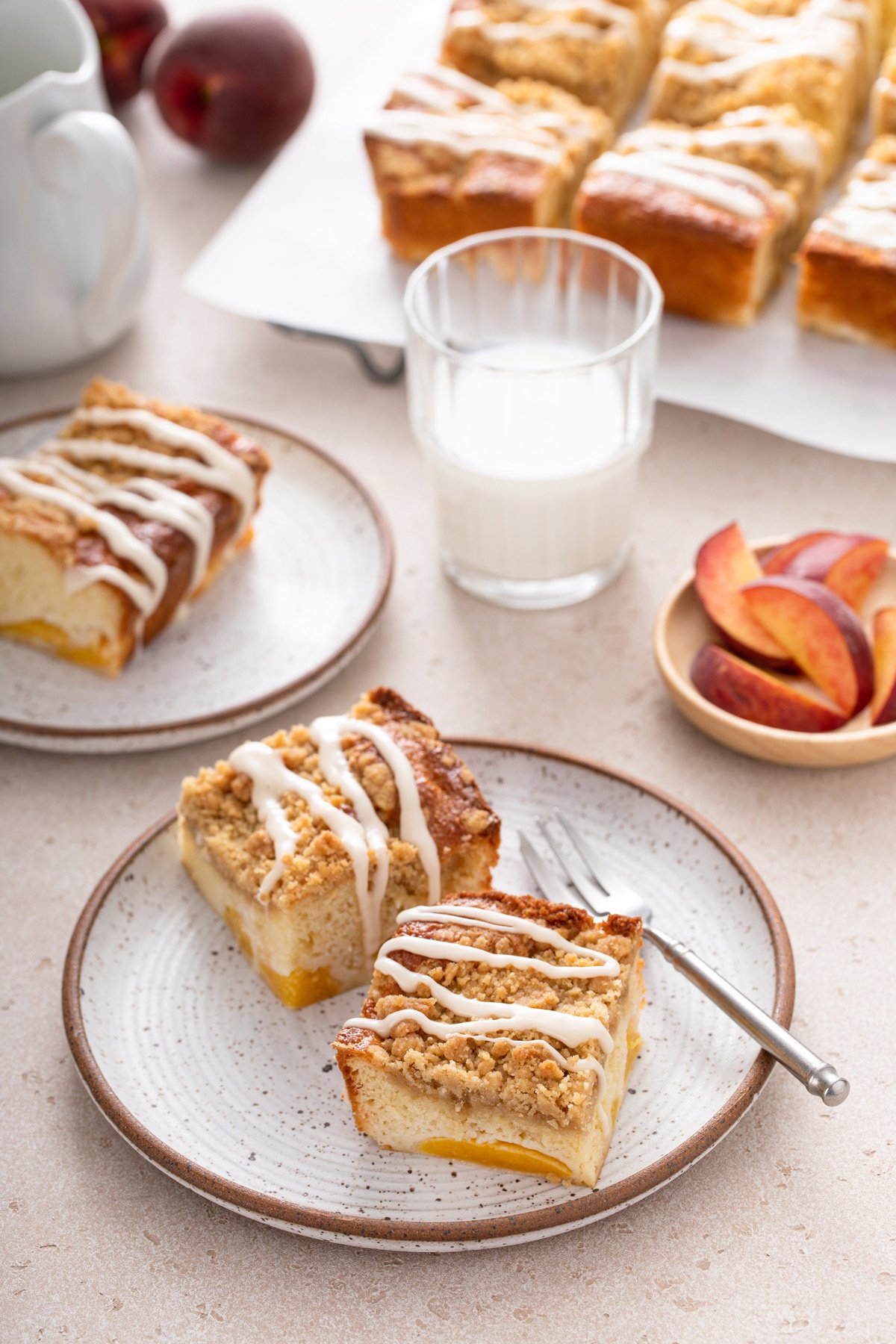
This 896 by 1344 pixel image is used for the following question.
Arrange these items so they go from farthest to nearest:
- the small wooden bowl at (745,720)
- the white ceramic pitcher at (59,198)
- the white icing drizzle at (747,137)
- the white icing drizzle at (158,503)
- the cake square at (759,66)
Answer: the cake square at (759,66) → the white icing drizzle at (747,137) → the white ceramic pitcher at (59,198) → the white icing drizzle at (158,503) → the small wooden bowl at (745,720)

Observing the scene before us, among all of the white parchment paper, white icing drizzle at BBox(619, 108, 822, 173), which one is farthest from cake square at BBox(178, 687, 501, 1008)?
white icing drizzle at BBox(619, 108, 822, 173)

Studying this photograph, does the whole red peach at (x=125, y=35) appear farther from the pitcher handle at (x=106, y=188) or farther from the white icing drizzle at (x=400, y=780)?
the white icing drizzle at (x=400, y=780)

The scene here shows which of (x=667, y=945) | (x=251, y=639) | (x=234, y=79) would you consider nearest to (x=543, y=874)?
(x=667, y=945)

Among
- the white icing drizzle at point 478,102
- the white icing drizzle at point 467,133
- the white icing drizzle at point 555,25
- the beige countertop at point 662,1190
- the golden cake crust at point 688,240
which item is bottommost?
the beige countertop at point 662,1190

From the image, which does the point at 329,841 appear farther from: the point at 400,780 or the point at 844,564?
the point at 844,564

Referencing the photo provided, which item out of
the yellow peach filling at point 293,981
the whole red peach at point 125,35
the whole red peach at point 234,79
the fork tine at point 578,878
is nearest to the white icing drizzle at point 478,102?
the whole red peach at point 234,79

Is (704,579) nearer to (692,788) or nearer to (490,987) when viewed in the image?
(692,788)

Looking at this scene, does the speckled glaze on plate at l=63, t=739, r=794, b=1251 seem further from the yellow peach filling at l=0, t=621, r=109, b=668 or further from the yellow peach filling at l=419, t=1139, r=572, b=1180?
the yellow peach filling at l=0, t=621, r=109, b=668

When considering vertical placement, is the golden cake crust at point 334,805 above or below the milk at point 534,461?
below
